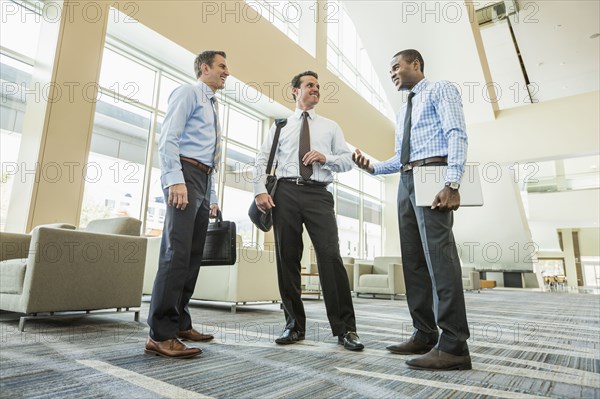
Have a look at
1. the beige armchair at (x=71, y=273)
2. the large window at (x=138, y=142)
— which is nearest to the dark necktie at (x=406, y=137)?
the beige armchair at (x=71, y=273)

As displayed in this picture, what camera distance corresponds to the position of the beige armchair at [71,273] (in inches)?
93.8

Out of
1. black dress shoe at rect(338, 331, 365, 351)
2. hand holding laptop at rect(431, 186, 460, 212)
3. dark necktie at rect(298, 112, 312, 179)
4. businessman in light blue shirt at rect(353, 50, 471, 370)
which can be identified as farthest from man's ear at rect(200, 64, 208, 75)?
black dress shoe at rect(338, 331, 365, 351)

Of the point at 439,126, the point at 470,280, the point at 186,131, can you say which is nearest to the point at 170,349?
the point at 186,131

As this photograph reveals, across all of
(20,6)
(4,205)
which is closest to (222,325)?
(4,205)

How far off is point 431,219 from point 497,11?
9980 mm

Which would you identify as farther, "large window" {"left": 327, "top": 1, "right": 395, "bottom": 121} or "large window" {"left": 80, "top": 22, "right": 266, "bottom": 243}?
"large window" {"left": 327, "top": 1, "right": 395, "bottom": 121}

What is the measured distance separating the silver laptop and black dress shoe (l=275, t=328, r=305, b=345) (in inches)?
38.1

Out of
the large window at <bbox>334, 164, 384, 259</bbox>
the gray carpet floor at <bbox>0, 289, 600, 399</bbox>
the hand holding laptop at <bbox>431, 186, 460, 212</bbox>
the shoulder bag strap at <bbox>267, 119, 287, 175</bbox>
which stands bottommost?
the gray carpet floor at <bbox>0, 289, 600, 399</bbox>

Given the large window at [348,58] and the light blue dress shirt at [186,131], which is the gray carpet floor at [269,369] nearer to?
the light blue dress shirt at [186,131]

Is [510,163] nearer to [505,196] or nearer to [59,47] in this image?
[505,196]

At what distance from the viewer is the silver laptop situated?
5.50 feet

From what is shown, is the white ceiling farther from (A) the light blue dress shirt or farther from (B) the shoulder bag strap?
(A) the light blue dress shirt

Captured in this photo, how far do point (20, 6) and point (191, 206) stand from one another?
495 cm

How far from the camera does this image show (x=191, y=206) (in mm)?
1821
